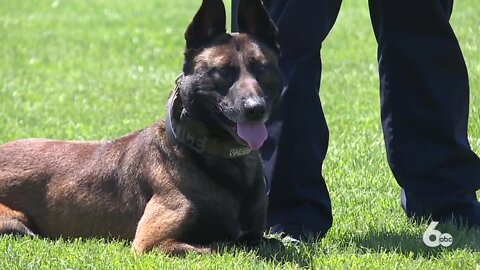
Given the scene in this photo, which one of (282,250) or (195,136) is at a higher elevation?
(195,136)

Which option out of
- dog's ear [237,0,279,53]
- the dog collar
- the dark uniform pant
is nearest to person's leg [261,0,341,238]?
the dark uniform pant

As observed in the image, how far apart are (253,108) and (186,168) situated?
543 millimetres

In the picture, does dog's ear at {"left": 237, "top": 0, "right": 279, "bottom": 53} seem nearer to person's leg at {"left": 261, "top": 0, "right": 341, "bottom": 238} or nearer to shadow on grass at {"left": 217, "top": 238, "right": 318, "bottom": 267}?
person's leg at {"left": 261, "top": 0, "right": 341, "bottom": 238}

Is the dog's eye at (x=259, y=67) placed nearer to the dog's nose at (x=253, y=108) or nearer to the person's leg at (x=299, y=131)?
the dog's nose at (x=253, y=108)

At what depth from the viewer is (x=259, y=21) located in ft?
16.6

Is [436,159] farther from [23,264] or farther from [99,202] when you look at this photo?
[23,264]

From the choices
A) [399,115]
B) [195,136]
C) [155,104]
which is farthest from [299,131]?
[155,104]

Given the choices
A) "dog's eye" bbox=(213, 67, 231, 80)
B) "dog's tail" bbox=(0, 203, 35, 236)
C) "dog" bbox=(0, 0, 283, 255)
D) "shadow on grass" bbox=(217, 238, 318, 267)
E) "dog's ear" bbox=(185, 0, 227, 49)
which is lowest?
"shadow on grass" bbox=(217, 238, 318, 267)

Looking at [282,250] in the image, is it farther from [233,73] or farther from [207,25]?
[207,25]

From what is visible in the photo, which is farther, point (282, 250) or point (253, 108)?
point (282, 250)

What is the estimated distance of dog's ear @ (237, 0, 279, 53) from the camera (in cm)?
504

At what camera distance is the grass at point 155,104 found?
15.7 ft

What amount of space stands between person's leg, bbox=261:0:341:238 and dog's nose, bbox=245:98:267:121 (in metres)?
0.66

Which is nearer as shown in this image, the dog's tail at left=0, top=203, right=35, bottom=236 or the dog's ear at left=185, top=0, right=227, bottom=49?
the dog's ear at left=185, top=0, right=227, bottom=49
